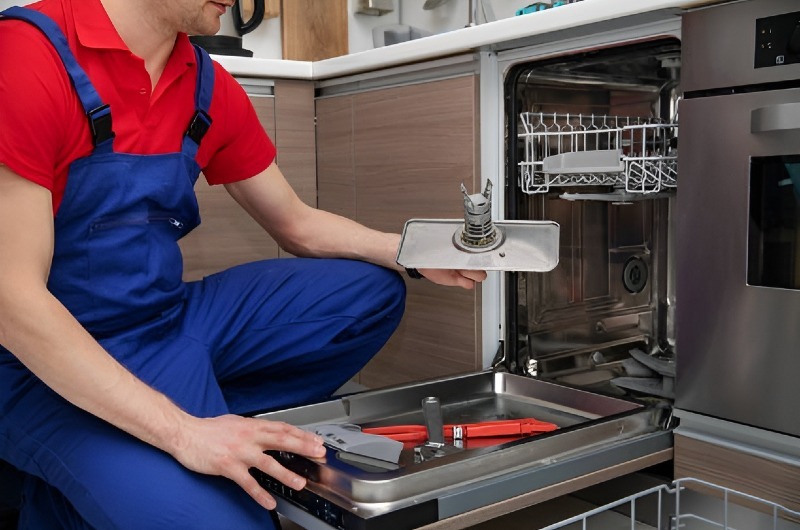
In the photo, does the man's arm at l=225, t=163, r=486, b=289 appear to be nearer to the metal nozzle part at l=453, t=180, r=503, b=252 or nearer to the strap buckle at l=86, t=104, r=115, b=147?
the metal nozzle part at l=453, t=180, r=503, b=252

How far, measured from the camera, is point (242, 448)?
3.70 feet

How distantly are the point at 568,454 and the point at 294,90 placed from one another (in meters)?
1.29

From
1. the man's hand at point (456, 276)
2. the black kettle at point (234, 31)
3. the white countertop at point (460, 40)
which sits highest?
the black kettle at point (234, 31)

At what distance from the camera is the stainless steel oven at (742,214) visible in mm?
1237

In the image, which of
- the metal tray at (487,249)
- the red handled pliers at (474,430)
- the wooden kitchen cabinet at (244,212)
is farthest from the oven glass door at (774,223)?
the wooden kitchen cabinet at (244,212)

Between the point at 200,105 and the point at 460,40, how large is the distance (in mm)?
537

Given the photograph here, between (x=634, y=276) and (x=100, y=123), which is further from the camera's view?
(x=634, y=276)

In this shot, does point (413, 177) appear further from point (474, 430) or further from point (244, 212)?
point (474, 430)

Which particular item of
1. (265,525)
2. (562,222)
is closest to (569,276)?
(562,222)

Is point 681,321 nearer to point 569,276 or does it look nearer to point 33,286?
point 569,276

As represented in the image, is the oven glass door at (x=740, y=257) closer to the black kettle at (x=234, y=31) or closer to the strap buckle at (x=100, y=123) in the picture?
the strap buckle at (x=100, y=123)

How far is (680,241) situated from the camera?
1.38 meters

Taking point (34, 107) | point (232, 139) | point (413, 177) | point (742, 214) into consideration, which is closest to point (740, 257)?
point (742, 214)

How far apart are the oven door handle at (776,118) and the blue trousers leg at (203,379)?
730mm
